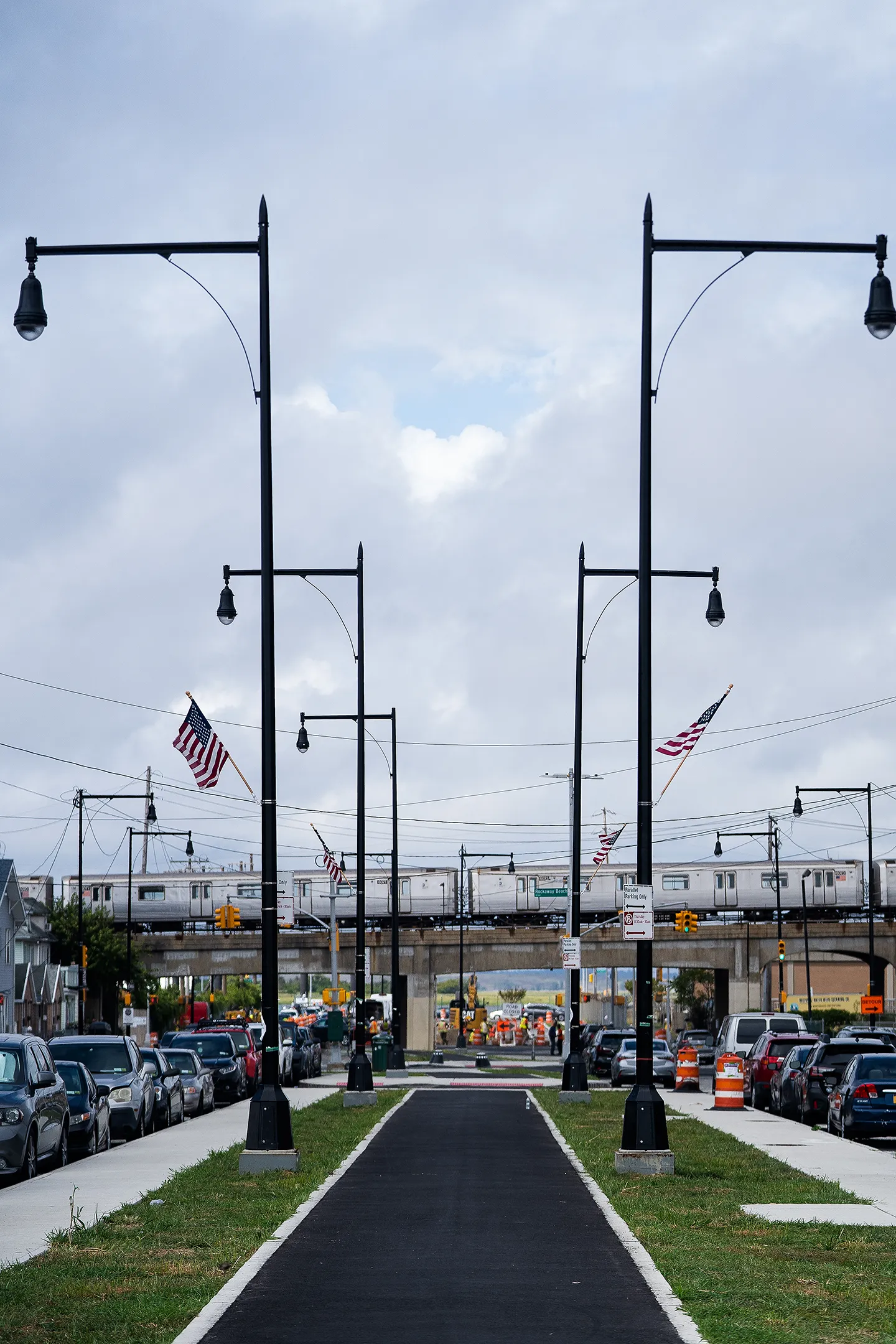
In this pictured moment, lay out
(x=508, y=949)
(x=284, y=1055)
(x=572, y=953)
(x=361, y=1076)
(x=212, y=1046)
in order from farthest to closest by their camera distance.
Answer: (x=508, y=949) < (x=284, y=1055) < (x=212, y=1046) < (x=572, y=953) < (x=361, y=1076)

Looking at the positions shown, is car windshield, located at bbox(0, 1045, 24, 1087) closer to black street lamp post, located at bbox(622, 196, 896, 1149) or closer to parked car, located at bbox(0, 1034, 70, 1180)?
parked car, located at bbox(0, 1034, 70, 1180)

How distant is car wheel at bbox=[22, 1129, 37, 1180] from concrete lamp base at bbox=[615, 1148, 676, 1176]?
6128 millimetres

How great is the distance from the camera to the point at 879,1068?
25.9m

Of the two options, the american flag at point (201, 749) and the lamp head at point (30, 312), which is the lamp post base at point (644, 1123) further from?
the american flag at point (201, 749)

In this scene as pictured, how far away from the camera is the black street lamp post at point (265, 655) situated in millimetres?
18547

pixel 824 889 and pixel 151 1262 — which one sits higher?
pixel 824 889

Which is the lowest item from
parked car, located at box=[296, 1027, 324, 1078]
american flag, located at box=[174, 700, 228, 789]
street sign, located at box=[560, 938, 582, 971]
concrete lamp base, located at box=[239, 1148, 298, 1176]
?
parked car, located at box=[296, 1027, 324, 1078]

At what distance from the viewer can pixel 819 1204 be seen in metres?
15.7

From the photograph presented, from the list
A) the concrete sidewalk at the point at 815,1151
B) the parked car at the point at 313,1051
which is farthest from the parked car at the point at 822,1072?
the parked car at the point at 313,1051

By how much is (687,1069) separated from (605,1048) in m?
11.4

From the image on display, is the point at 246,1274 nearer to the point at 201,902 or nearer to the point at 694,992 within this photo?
the point at 201,902

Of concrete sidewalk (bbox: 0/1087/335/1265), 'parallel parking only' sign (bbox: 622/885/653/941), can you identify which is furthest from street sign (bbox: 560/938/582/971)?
'parallel parking only' sign (bbox: 622/885/653/941)

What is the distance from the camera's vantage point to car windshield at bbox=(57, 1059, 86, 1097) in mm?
22703

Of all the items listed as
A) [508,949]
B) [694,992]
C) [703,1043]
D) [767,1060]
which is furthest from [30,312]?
[694,992]
